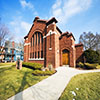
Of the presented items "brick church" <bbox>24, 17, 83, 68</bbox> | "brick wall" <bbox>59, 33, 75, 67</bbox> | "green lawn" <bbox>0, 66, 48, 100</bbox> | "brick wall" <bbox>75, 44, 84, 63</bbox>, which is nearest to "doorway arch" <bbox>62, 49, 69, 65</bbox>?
"brick church" <bbox>24, 17, 83, 68</bbox>

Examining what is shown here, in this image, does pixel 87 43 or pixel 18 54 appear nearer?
pixel 87 43

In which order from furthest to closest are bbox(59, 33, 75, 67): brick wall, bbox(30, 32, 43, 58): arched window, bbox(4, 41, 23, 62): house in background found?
bbox(4, 41, 23, 62): house in background → bbox(30, 32, 43, 58): arched window → bbox(59, 33, 75, 67): brick wall

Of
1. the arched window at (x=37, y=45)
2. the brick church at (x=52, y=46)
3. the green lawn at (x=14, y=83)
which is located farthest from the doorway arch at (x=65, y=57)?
the green lawn at (x=14, y=83)

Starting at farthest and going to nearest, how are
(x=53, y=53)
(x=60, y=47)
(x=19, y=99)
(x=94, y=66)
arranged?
(x=60, y=47), (x=53, y=53), (x=94, y=66), (x=19, y=99)

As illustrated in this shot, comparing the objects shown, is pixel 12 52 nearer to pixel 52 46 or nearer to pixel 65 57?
pixel 52 46

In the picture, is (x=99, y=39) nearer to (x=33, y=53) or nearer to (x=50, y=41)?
(x=50, y=41)

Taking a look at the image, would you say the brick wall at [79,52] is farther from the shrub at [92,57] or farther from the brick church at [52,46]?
the shrub at [92,57]

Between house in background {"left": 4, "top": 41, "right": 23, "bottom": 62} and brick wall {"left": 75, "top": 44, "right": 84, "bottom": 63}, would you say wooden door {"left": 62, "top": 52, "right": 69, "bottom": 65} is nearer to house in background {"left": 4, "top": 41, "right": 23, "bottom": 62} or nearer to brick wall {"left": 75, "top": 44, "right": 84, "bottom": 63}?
brick wall {"left": 75, "top": 44, "right": 84, "bottom": 63}

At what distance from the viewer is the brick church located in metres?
10.0

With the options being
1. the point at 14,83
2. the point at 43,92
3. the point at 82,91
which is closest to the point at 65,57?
the point at 82,91

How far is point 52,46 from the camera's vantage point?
10039 mm

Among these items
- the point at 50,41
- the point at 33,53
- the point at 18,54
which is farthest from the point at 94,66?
the point at 18,54

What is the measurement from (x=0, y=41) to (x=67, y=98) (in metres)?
25.8

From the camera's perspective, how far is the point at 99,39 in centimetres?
2492
